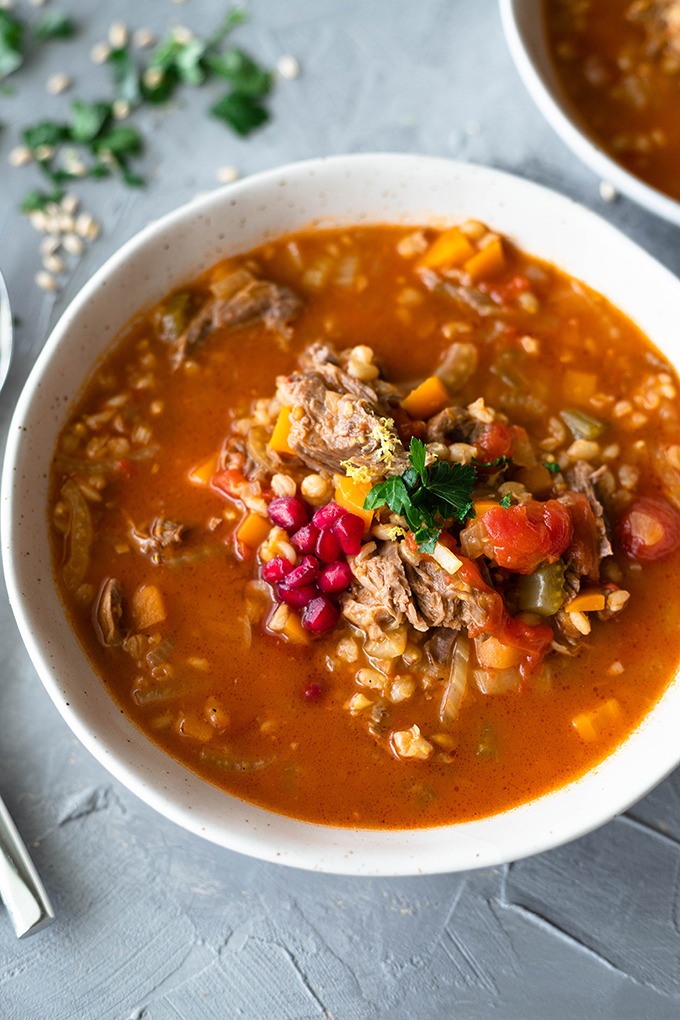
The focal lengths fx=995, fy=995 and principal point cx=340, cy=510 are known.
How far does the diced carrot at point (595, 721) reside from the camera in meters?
4.96

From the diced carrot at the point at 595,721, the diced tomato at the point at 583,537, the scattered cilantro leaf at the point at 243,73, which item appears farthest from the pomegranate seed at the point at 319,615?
the scattered cilantro leaf at the point at 243,73

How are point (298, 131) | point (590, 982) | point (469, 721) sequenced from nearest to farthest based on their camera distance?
1. point (469, 721)
2. point (590, 982)
3. point (298, 131)

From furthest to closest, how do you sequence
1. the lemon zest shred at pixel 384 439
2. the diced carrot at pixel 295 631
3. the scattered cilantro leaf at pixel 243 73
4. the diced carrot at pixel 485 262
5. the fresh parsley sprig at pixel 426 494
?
the scattered cilantro leaf at pixel 243 73, the diced carrot at pixel 485 262, the diced carrot at pixel 295 631, the lemon zest shred at pixel 384 439, the fresh parsley sprig at pixel 426 494

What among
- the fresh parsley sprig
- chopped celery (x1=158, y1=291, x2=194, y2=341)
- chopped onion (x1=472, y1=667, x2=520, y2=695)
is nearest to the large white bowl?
chopped celery (x1=158, y1=291, x2=194, y2=341)

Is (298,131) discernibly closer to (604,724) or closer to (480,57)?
(480,57)

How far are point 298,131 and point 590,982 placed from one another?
16.8 feet

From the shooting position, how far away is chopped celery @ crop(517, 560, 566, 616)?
4.81m

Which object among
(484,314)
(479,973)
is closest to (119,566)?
(484,314)

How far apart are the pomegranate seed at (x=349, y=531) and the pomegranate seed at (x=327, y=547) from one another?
0.03m

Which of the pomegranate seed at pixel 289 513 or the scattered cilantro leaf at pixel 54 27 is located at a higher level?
the scattered cilantro leaf at pixel 54 27

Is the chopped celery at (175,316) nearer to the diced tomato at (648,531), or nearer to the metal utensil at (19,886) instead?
the diced tomato at (648,531)

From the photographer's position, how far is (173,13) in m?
6.22

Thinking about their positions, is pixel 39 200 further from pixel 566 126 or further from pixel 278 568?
pixel 566 126

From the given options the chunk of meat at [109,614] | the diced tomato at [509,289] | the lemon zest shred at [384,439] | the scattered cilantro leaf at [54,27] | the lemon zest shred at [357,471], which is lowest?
the chunk of meat at [109,614]
